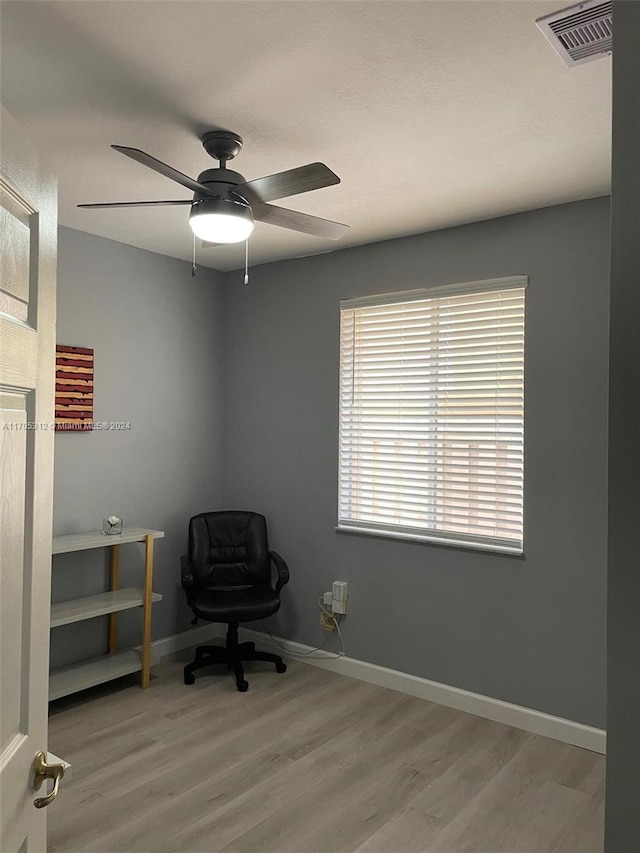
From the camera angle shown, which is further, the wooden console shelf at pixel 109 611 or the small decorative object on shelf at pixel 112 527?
the small decorative object on shelf at pixel 112 527

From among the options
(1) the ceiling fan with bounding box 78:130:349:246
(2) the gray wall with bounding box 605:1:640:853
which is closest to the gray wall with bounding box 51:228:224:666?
(1) the ceiling fan with bounding box 78:130:349:246

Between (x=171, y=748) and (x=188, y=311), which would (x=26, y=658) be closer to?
(x=171, y=748)

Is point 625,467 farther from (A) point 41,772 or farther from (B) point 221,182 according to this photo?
(B) point 221,182

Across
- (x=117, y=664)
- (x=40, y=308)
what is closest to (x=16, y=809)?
(x=40, y=308)

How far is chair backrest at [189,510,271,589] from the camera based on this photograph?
4312 mm

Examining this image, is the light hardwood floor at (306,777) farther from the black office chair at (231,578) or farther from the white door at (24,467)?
the white door at (24,467)

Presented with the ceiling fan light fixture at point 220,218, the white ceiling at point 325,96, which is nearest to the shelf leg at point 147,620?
the white ceiling at point 325,96

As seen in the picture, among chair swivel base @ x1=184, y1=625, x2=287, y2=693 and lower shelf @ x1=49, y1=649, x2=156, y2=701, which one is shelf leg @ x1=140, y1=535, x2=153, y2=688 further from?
chair swivel base @ x1=184, y1=625, x2=287, y2=693

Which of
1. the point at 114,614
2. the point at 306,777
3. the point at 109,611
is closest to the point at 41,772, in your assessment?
the point at 306,777

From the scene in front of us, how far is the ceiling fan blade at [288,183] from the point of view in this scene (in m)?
2.26

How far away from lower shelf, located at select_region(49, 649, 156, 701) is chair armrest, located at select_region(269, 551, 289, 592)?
0.97 meters

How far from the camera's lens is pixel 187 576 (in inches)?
159

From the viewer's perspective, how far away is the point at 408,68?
2.08 meters

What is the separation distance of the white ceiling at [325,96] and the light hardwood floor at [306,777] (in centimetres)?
273
